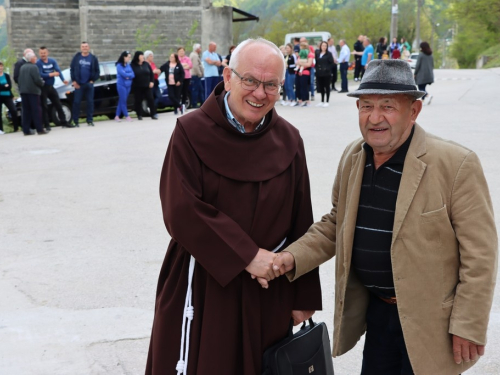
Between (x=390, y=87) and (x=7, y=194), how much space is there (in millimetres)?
7732

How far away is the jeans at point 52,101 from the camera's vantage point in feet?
53.2

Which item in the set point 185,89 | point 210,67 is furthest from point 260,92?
point 185,89

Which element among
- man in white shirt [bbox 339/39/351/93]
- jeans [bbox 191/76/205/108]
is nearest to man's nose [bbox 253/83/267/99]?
jeans [bbox 191/76/205/108]

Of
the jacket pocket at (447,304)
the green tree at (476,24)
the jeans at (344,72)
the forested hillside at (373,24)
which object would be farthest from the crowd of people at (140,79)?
the green tree at (476,24)

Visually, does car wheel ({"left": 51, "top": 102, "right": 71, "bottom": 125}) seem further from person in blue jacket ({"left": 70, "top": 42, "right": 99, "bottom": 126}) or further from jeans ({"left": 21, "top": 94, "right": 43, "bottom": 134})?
jeans ({"left": 21, "top": 94, "right": 43, "bottom": 134})

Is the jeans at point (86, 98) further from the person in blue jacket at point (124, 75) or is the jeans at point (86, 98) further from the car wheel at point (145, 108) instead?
the car wheel at point (145, 108)

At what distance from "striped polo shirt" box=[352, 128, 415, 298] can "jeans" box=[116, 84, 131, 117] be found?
15183 millimetres

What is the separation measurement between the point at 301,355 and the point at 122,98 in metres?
15.4

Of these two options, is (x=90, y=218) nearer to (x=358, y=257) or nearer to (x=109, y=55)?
(x=358, y=257)

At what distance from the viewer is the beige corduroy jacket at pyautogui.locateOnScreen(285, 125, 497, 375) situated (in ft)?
8.94

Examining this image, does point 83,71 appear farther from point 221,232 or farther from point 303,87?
point 221,232

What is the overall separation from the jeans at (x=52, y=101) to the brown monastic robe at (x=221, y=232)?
13832 millimetres

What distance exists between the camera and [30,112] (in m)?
16.0

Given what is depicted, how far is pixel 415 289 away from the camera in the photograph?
283cm
